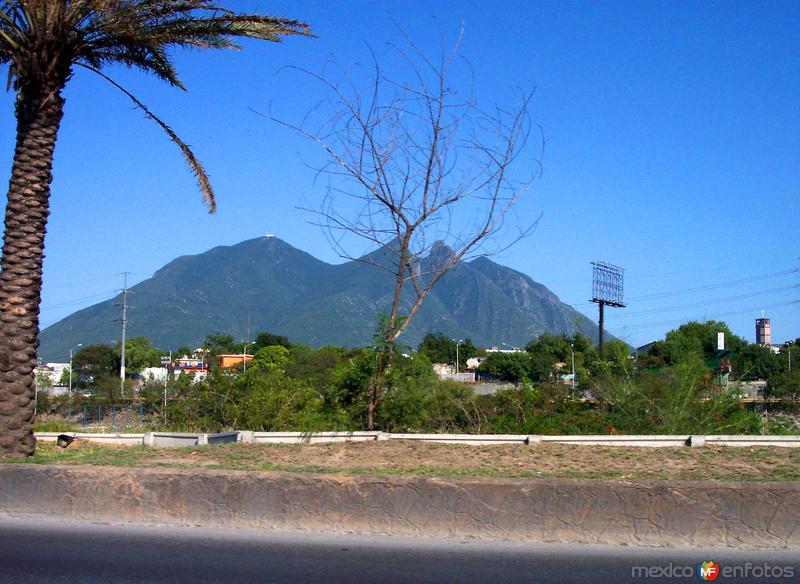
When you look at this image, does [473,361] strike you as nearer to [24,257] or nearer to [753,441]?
[753,441]

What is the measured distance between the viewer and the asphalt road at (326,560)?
6.74 metres

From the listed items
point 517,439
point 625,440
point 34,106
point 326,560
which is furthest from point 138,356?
point 326,560

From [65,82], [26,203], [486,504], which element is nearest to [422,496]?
[486,504]

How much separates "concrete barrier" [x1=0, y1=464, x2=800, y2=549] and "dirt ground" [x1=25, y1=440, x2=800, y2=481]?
0.72m

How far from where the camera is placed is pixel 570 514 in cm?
759

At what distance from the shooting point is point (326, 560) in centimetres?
719

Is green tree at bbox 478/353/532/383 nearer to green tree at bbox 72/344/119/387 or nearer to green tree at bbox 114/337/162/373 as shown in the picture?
green tree at bbox 114/337/162/373

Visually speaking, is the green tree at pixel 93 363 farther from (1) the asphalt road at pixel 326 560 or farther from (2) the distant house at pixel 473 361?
(1) the asphalt road at pixel 326 560

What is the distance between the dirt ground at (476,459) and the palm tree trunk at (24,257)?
818 mm

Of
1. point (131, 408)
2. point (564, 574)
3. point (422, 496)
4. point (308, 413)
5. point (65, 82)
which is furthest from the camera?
point (131, 408)

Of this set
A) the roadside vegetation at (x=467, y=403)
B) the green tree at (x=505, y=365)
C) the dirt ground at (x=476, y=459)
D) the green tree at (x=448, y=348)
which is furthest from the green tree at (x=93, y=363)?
the dirt ground at (x=476, y=459)

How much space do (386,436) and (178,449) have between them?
293 cm

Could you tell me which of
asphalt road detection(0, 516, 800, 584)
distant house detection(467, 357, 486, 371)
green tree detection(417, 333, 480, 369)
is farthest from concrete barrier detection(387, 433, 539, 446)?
distant house detection(467, 357, 486, 371)

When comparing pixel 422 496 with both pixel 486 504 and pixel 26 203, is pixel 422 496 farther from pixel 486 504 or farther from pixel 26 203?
pixel 26 203
